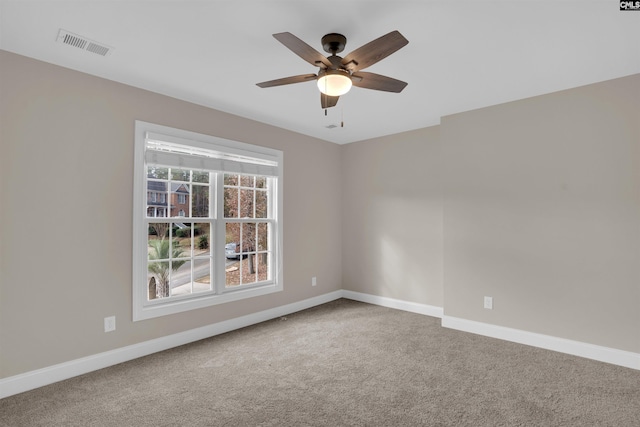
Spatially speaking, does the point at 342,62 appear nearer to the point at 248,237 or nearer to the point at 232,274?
the point at 248,237

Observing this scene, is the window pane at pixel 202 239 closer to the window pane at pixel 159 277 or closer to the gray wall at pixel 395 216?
the window pane at pixel 159 277

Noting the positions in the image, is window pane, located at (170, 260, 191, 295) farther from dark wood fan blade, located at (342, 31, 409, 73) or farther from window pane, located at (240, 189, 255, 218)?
dark wood fan blade, located at (342, 31, 409, 73)

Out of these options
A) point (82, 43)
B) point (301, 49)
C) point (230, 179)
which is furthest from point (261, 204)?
point (301, 49)

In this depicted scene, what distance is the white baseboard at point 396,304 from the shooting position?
4480 millimetres

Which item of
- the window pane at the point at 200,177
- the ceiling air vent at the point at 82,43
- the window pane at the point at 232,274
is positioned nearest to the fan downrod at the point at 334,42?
the ceiling air vent at the point at 82,43

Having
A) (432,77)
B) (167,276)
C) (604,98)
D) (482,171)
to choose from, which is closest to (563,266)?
(482,171)

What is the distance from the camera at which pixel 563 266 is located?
10.8 ft

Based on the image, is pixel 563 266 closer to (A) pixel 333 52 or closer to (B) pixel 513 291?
(B) pixel 513 291

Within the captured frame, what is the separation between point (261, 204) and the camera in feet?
14.7

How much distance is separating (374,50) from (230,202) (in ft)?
8.68

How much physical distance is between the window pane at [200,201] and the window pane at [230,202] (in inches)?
9.9

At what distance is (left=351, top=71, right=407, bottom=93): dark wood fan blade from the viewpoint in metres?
2.36

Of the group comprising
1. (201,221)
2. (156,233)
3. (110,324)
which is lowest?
(110,324)

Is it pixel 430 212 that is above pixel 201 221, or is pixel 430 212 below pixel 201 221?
above
